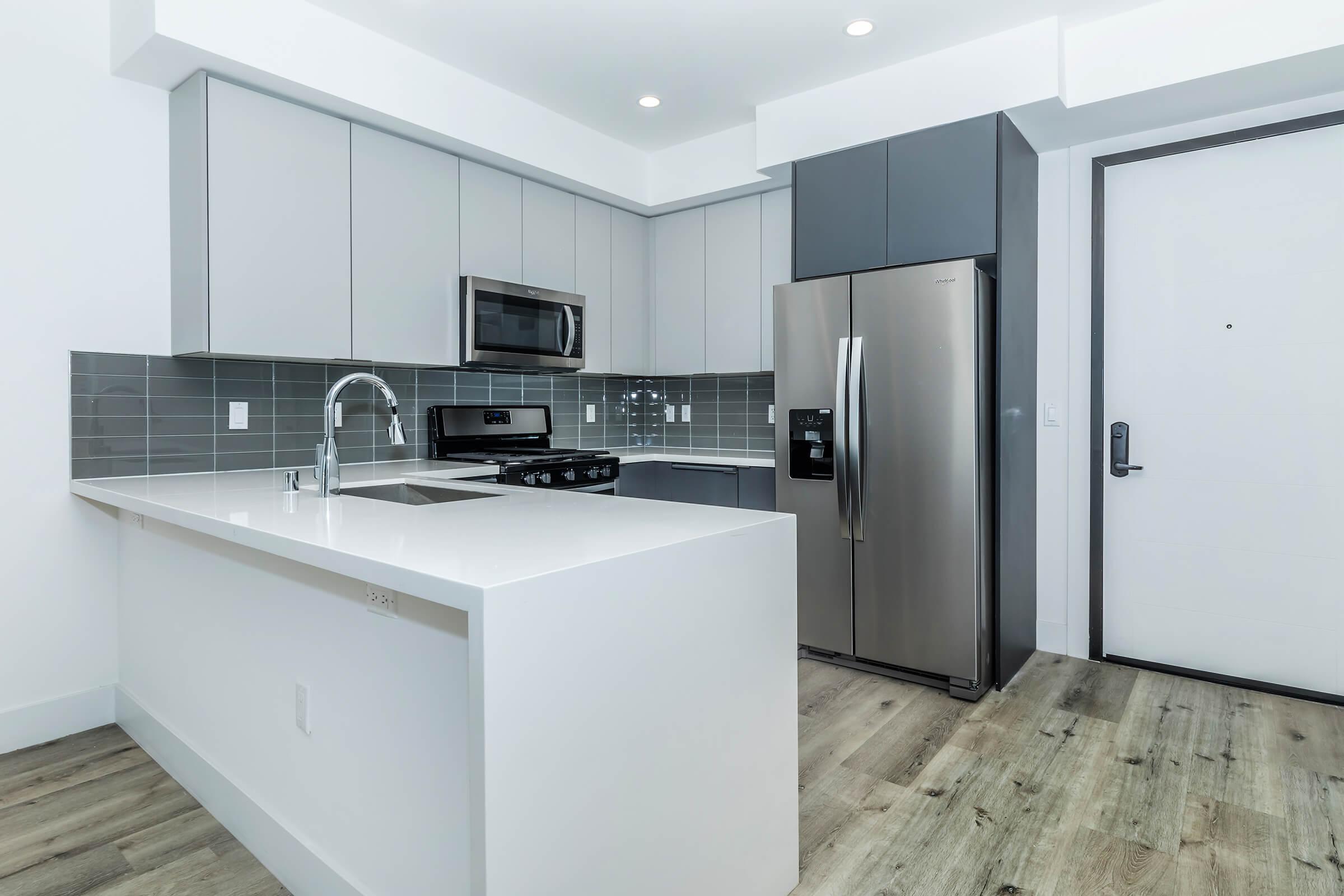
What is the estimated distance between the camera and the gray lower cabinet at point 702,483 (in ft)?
12.3

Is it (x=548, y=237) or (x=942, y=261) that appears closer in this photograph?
(x=942, y=261)

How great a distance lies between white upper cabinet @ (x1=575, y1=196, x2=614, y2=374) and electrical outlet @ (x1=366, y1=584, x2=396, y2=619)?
2.54 metres

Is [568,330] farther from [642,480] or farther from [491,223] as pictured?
[642,480]

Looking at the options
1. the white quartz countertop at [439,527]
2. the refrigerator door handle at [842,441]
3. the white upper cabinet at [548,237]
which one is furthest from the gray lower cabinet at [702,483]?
Result: the white quartz countertop at [439,527]

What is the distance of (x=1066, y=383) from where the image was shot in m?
3.23

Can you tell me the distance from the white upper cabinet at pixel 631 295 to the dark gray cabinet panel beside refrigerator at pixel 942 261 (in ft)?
3.80

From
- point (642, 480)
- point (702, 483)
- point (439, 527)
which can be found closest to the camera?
point (439, 527)

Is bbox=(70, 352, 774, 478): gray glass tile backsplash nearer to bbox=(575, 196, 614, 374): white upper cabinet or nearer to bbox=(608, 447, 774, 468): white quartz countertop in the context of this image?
bbox=(608, 447, 774, 468): white quartz countertop

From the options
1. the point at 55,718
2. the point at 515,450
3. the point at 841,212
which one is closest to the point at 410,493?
the point at 515,450

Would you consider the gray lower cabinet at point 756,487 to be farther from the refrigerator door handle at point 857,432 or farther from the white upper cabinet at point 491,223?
the white upper cabinet at point 491,223

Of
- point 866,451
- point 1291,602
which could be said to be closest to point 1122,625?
point 1291,602

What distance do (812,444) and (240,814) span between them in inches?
91.8

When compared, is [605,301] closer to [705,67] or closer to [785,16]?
[705,67]

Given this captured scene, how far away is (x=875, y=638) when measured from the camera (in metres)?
3.00
